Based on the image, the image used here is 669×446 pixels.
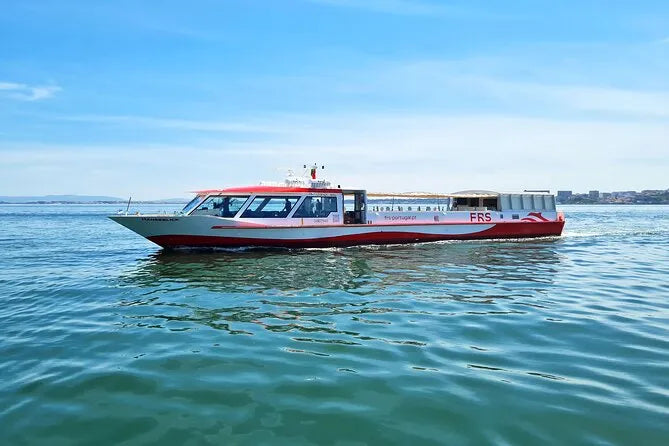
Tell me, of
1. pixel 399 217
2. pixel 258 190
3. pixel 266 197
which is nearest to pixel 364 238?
pixel 399 217

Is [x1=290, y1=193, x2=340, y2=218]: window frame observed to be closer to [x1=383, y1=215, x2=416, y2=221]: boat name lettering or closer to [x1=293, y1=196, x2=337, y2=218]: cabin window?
[x1=293, y1=196, x2=337, y2=218]: cabin window

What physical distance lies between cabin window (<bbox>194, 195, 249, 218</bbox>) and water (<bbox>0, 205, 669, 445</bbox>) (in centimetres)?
594

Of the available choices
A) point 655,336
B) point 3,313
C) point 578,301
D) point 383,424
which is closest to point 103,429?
point 383,424

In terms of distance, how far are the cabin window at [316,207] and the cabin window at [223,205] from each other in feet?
8.51

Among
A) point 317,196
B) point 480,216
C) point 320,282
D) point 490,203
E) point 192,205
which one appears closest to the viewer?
point 320,282

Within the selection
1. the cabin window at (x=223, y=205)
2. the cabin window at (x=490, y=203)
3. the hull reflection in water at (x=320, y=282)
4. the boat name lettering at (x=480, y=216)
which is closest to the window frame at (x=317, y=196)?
the hull reflection in water at (x=320, y=282)

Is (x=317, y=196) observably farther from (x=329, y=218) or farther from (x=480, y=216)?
(x=480, y=216)

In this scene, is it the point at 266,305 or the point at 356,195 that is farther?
the point at 356,195

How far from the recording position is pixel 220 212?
19.2 meters

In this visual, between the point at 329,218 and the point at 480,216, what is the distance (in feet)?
29.3

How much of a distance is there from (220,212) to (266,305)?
405 inches

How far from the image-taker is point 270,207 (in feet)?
64.6

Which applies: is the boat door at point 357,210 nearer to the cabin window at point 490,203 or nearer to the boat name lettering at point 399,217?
the boat name lettering at point 399,217

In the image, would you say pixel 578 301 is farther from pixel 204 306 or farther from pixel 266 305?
pixel 204 306
